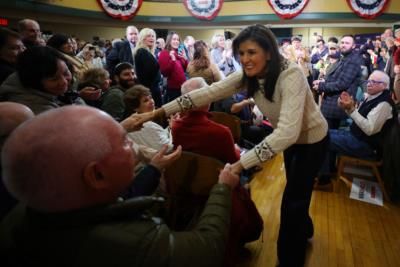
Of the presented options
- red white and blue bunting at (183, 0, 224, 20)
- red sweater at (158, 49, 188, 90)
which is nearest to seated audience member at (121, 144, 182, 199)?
red sweater at (158, 49, 188, 90)

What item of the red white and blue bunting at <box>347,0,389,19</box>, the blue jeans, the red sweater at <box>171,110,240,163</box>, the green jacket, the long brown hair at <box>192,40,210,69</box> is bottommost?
the blue jeans

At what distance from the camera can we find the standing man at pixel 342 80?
3638mm

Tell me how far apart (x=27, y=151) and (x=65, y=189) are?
12cm

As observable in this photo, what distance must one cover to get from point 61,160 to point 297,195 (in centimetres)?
144

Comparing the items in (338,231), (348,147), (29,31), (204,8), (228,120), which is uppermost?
(204,8)

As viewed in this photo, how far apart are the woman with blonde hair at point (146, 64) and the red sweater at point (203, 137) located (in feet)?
6.59

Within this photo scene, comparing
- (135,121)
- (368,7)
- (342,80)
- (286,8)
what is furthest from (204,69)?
(368,7)

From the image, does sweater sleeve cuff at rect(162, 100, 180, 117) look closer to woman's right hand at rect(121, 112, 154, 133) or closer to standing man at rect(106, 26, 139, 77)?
woman's right hand at rect(121, 112, 154, 133)

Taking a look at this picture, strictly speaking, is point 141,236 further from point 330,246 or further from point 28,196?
point 330,246

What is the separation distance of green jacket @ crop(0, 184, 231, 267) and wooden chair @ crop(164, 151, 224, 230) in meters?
0.81

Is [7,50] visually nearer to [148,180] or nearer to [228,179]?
[148,180]

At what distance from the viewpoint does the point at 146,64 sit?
3682 millimetres

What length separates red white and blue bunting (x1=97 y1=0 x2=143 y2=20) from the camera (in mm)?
9070

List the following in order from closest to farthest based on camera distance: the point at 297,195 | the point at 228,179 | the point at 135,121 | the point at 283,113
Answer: the point at 228,179, the point at 283,113, the point at 135,121, the point at 297,195
